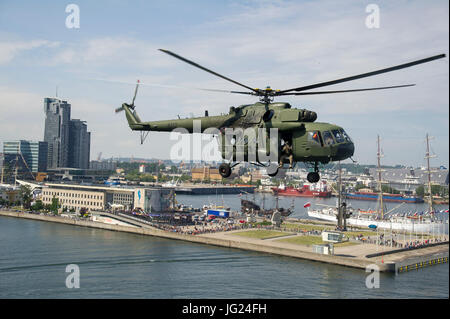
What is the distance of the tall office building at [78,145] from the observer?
14638 cm

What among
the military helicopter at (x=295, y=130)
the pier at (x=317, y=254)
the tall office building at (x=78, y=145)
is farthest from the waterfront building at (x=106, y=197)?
the tall office building at (x=78, y=145)

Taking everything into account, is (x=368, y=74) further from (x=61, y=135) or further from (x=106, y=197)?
(x=61, y=135)

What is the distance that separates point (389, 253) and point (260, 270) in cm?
1486

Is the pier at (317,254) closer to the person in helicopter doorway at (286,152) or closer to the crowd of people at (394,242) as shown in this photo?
the crowd of people at (394,242)

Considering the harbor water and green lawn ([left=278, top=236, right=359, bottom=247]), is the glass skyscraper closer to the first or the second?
the harbor water

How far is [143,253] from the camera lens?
4428 centimetres

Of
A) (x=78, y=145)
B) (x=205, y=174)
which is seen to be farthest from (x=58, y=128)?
(x=205, y=174)

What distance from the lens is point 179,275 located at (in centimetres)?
3575

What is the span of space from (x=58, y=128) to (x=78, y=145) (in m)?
9.49

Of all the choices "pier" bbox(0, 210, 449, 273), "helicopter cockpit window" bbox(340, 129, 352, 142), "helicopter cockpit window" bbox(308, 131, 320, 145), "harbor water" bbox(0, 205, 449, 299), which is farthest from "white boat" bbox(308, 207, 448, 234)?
"helicopter cockpit window" bbox(308, 131, 320, 145)

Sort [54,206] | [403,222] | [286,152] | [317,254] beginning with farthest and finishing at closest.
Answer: [54,206], [403,222], [317,254], [286,152]

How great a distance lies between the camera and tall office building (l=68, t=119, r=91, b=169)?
146 m
